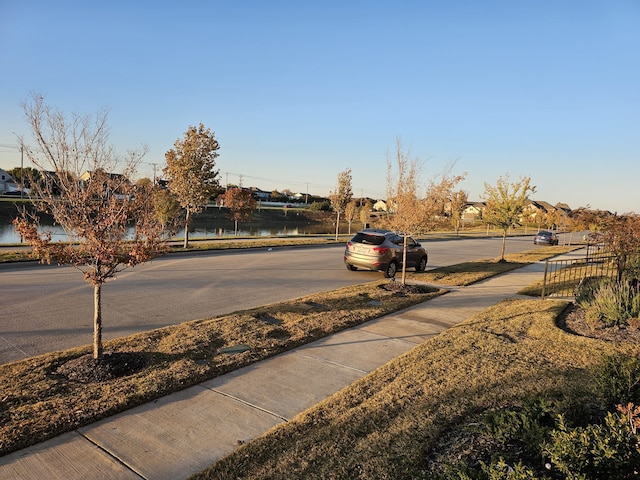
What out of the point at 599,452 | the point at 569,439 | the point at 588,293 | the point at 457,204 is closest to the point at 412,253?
the point at 588,293

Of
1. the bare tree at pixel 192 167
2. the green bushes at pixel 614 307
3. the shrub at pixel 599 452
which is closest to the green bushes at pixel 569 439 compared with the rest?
the shrub at pixel 599 452

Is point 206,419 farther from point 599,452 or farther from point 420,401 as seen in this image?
point 599,452

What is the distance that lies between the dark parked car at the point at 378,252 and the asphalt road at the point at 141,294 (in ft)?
1.67

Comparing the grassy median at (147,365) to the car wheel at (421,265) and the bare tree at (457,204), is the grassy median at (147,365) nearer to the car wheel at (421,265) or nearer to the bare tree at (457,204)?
the car wheel at (421,265)

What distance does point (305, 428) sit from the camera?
3924 mm

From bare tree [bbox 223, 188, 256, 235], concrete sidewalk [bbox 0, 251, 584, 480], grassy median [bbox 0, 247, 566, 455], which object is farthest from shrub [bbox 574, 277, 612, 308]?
bare tree [bbox 223, 188, 256, 235]

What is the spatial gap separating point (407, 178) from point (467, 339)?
19.3 ft

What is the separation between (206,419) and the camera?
13.6 feet

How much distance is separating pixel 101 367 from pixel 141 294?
196 inches

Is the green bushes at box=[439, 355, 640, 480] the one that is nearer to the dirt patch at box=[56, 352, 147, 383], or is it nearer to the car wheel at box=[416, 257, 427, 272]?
the dirt patch at box=[56, 352, 147, 383]

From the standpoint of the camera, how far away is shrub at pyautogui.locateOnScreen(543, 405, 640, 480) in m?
2.73

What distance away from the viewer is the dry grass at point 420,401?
3.34 meters

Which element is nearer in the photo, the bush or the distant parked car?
the bush

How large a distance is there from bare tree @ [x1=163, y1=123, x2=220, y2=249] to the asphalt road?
4.04 meters
